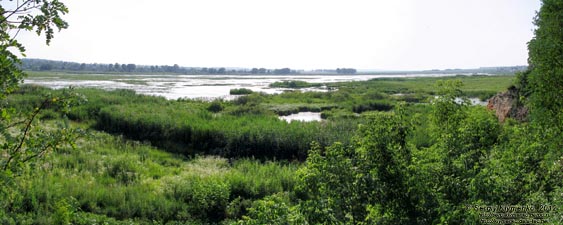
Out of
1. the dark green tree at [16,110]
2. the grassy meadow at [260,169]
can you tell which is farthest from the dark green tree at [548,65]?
the dark green tree at [16,110]

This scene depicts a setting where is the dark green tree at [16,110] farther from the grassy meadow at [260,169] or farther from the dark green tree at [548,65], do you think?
the dark green tree at [548,65]

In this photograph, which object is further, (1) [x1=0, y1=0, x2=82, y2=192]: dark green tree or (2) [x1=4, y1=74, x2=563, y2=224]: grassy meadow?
(2) [x1=4, y1=74, x2=563, y2=224]: grassy meadow

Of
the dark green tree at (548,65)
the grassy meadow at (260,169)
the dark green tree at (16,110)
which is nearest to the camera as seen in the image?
the dark green tree at (16,110)

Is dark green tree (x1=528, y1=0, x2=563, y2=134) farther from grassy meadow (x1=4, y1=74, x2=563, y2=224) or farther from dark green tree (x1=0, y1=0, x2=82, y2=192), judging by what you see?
dark green tree (x1=0, y1=0, x2=82, y2=192)

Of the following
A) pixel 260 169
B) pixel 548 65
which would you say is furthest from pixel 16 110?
pixel 260 169

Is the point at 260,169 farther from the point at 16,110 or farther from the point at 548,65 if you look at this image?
the point at 16,110

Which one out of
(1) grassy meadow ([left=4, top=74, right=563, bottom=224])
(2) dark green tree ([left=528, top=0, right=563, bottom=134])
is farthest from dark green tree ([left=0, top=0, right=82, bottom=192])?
(2) dark green tree ([left=528, top=0, right=563, bottom=134])

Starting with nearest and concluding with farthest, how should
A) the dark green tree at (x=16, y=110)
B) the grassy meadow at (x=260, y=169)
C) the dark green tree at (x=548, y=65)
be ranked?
the dark green tree at (x=16, y=110) → the grassy meadow at (x=260, y=169) → the dark green tree at (x=548, y=65)

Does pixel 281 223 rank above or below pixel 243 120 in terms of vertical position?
above

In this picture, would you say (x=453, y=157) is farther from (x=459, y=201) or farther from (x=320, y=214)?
(x=320, y=214)

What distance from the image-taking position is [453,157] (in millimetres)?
6855

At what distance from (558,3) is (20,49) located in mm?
11804

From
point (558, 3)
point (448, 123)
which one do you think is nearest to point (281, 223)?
point (448, 123)

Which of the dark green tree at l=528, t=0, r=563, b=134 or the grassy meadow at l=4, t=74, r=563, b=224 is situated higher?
the dark green tree at l=528, t=0, r=563, b=134
